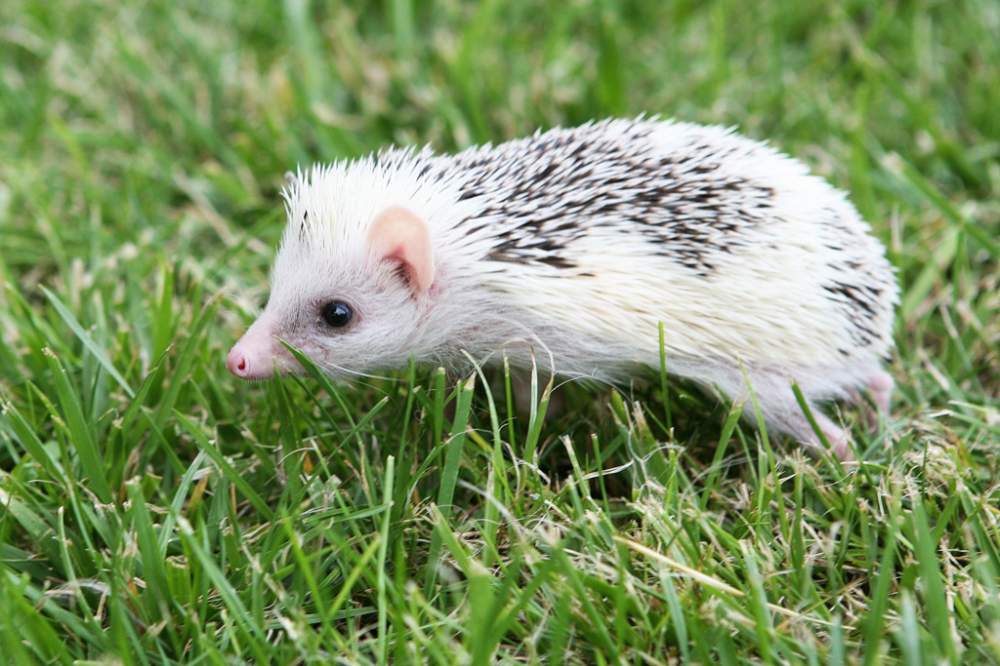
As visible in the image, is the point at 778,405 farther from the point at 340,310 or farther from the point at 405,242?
the point at 340,310

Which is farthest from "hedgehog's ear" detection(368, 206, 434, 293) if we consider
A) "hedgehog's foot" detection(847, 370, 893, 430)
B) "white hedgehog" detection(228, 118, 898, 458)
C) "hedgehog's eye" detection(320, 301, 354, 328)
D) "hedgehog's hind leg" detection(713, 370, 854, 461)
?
"hedgehog's foot" detection(847, 370, 893, 430)

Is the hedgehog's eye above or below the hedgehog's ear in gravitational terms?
below

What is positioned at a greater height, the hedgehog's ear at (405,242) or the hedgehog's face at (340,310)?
the hedgehog's ear at (405,242)

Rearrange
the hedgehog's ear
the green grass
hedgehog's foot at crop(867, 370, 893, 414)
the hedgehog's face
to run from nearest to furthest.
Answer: the green grass
the hedgehog's ear
the hedgehog's face
hedgehog's foot at crop(867, 370, 893, 414)

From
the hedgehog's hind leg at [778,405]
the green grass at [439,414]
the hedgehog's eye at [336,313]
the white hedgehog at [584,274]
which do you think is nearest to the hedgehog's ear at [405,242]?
the white hedgehog at [584,274]

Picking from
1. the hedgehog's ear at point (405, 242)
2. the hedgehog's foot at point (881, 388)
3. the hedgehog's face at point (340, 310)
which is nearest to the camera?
the hedgehog's ear at point (405, 242)

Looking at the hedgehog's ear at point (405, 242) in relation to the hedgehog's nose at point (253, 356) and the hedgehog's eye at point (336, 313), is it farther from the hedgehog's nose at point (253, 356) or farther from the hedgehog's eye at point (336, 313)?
the hedgehog's nose at point (253, 356)

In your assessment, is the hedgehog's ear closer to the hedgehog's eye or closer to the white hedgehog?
the white hedgehog

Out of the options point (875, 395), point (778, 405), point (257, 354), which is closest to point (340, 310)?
point (257, 354)

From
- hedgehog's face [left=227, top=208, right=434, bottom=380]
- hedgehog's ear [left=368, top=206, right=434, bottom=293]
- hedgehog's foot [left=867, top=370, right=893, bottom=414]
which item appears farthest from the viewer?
hedgehog's foot [left=867, top=370, right=893, bottom=414]

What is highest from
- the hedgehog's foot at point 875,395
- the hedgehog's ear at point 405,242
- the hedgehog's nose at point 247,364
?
the hedgehog's ear at point 405,242
